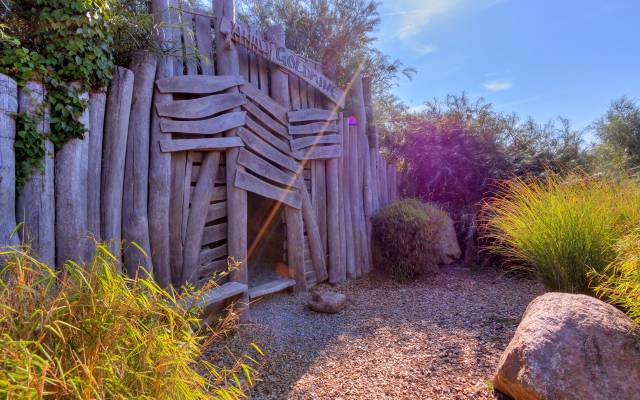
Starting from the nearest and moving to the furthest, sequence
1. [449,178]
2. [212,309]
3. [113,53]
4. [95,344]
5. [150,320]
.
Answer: [95,344] → [150,320] → [113,53] → [212,309] → [449,178]

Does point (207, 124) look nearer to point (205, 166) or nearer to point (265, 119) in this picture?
point (205, 166)

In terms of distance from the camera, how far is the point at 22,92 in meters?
2.53

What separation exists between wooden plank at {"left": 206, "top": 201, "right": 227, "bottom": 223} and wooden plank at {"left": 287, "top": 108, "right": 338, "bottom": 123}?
1486 millimetres

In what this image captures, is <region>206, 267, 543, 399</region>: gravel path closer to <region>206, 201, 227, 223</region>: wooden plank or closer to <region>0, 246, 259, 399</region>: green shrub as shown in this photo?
<region>206, 201, 227, 223</region>: wooden plank

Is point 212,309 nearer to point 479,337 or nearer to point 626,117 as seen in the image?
point 479,337

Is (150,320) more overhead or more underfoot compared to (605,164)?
more underfoot

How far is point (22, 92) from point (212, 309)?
226cm

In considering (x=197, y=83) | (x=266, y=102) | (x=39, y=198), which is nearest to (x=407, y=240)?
(x=266, y=102)

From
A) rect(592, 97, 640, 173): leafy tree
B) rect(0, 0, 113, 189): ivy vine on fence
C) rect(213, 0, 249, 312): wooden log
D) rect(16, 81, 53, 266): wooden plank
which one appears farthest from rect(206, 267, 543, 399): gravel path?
rect(592, 97, 640, 173): leafy tree

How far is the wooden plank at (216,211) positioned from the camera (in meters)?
4.08

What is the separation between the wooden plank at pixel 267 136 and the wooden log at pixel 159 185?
1.01 meters

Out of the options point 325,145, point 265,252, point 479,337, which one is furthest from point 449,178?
point 479,337

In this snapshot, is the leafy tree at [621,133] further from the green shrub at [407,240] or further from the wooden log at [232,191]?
the wooden log at [232,191]

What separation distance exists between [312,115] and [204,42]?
1740mm
